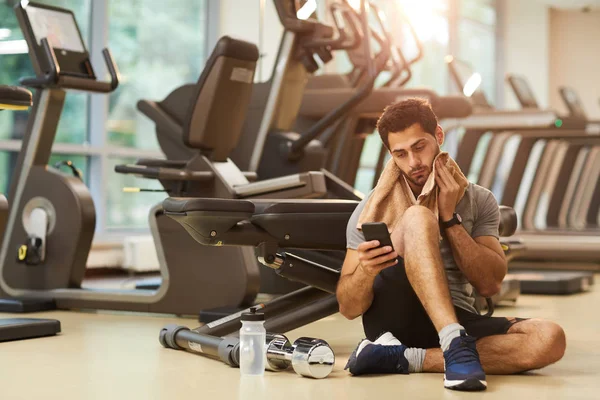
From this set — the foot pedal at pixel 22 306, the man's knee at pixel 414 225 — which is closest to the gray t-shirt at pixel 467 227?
the man's knee at pixel 414 225

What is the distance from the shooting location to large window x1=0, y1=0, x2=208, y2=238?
6809mm

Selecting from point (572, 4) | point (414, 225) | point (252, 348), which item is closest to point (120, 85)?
point (252, 348)

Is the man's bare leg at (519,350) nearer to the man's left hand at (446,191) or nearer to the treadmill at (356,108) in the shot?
the man's left hand at (446,191)

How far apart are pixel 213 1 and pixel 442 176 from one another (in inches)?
247

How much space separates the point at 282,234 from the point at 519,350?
3.25 feet

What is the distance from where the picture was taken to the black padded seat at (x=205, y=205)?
3234 mm

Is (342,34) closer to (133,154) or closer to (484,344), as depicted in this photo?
(133,154)

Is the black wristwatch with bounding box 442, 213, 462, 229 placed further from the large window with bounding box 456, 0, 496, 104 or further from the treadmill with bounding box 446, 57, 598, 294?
the large window with bounding box 456, 0, 496, 104

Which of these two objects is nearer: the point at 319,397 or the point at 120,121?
the point at 319,397

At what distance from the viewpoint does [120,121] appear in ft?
25.6

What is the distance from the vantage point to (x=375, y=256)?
278cm

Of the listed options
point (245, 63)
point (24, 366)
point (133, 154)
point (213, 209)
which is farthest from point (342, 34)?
point (24, 366)

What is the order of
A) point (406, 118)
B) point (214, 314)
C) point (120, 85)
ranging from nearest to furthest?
point (406, 118), point (214, 314), point (120, 85)

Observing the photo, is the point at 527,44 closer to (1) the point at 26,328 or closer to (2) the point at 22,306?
(2) the point at 22,306
